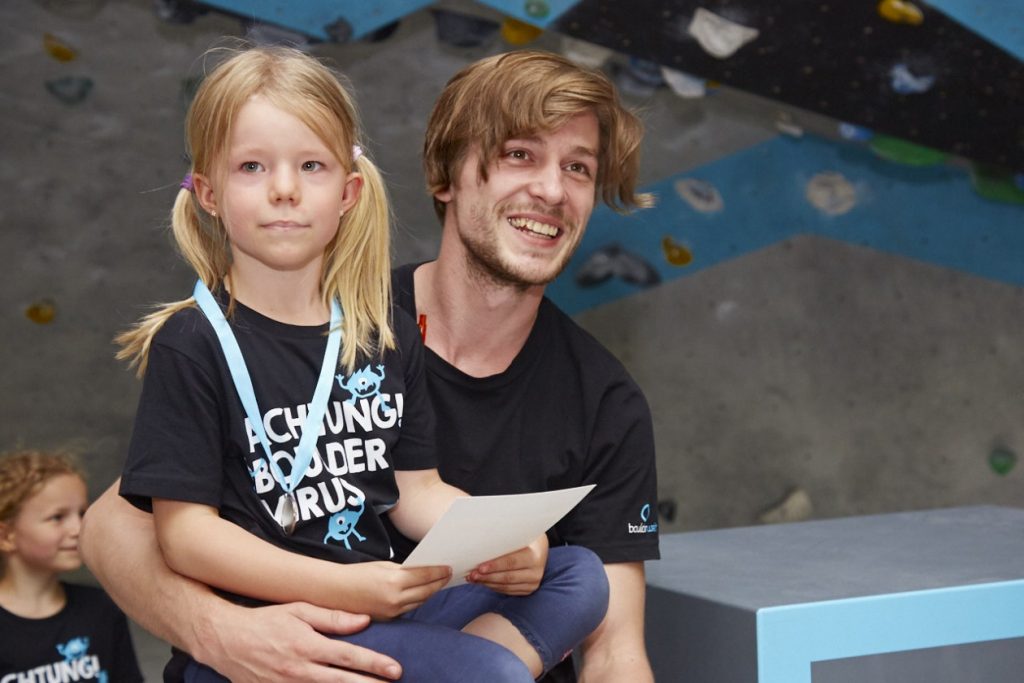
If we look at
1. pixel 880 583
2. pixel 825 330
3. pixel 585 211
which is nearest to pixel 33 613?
pixel 585 211

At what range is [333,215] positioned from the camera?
1.40 m

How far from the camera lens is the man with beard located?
1.74 metres

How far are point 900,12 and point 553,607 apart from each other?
3412 mm

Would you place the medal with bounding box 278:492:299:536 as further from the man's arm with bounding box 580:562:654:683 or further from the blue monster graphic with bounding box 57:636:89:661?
the blue monster graphic with bounding box 57:636:89:661

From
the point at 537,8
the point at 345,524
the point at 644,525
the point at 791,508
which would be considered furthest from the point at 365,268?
the point at 791,508

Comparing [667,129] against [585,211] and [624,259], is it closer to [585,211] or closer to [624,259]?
[624,259]

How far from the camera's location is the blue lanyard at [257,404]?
4.35 feet

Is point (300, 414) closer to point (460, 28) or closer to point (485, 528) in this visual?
point (485, 528)

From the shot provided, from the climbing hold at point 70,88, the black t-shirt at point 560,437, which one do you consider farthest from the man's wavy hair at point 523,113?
the climbing hold at point 70,88

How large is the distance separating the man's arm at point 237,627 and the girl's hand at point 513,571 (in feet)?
0.46

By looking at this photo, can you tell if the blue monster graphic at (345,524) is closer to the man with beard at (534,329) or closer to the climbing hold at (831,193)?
the man with beard at (534,329)

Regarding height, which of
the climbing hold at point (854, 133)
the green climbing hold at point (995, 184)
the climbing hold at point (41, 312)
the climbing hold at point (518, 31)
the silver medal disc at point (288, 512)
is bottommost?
the climbing hold at point (41, 312)

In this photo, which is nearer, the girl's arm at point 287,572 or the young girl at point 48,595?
the girl's arm at point 287,572

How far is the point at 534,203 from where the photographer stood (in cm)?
175
